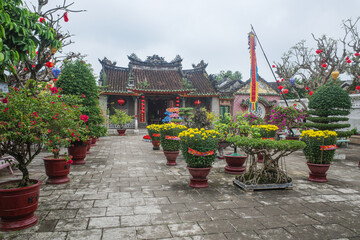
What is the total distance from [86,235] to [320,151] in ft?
15.7

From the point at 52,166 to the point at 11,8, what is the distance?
3092mm

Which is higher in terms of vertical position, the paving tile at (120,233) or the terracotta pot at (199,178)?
the terracotta pot at (199,178)

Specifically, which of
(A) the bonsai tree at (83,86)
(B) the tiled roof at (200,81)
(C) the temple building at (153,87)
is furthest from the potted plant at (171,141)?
(B) the tiled roof at (200,81)

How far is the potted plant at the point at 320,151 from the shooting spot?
16.9ft

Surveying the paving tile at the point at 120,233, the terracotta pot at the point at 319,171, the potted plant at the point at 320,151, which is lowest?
the paving tile at the point at 120,233

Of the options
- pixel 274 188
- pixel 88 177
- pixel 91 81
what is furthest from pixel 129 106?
pixel 274 188

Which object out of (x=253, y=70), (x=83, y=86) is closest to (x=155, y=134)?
(x=83, y=86)

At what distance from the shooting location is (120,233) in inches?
113

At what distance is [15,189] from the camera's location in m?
2.83

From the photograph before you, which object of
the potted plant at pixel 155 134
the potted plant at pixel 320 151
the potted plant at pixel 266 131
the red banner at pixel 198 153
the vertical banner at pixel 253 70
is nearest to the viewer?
the red banner at pixel 198 153

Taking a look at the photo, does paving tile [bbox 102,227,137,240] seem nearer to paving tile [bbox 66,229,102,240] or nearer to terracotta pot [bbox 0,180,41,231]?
paving tile [bbox 66,229,102,240]

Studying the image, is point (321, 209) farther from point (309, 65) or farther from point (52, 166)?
point (309, 65)

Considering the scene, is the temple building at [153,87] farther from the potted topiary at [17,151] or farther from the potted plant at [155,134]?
the potted topiary at [17,151]

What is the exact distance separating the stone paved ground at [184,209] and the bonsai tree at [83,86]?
1.81 meters
